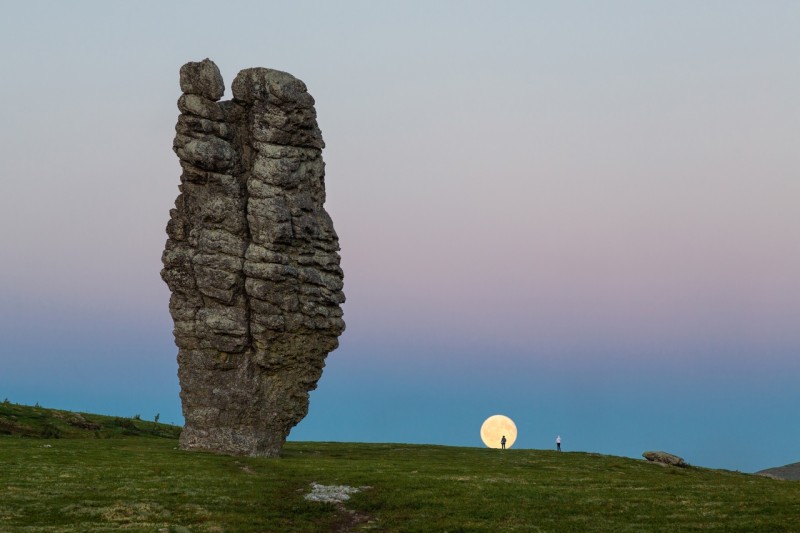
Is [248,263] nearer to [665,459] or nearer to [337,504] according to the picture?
[337,504]

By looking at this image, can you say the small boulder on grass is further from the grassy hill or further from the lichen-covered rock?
the lichen-covered rock

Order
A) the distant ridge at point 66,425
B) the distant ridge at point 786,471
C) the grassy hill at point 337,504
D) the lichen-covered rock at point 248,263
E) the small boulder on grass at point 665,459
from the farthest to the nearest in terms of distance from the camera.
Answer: the distant ridge at point 786,471, the small boulder on grass at point 665,459, the distant ridge at point 66,425, the lichen-covered rock at point 248,263, the grassy hill at point 337,504

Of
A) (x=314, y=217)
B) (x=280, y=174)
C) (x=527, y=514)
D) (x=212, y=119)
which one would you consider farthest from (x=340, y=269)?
(x=527, y=514)

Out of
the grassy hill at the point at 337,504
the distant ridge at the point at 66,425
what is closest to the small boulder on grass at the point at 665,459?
the grassy hill at the point at 337,504

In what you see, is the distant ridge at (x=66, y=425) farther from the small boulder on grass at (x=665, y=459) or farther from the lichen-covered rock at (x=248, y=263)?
the small boulder on grass at (x=665, y=459)

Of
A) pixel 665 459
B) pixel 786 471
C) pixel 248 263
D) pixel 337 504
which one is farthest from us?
pixel 786 471

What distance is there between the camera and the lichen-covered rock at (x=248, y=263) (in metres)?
75.0

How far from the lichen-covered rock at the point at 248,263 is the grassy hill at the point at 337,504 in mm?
7636

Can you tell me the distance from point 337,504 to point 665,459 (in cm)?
5620

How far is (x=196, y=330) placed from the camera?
75.8 meters

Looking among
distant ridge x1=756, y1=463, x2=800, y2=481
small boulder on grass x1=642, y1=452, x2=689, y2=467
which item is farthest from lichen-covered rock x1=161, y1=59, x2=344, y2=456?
distant ridge x1=756, y1=463, x2=800, y2=481

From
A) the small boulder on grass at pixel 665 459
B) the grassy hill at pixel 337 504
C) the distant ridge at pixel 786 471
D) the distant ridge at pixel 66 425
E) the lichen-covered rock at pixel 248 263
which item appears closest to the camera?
the grassy hill at pixel 337 504

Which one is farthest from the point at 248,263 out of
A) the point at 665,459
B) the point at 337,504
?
the point at 665,459

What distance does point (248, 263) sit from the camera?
75.5 metres
